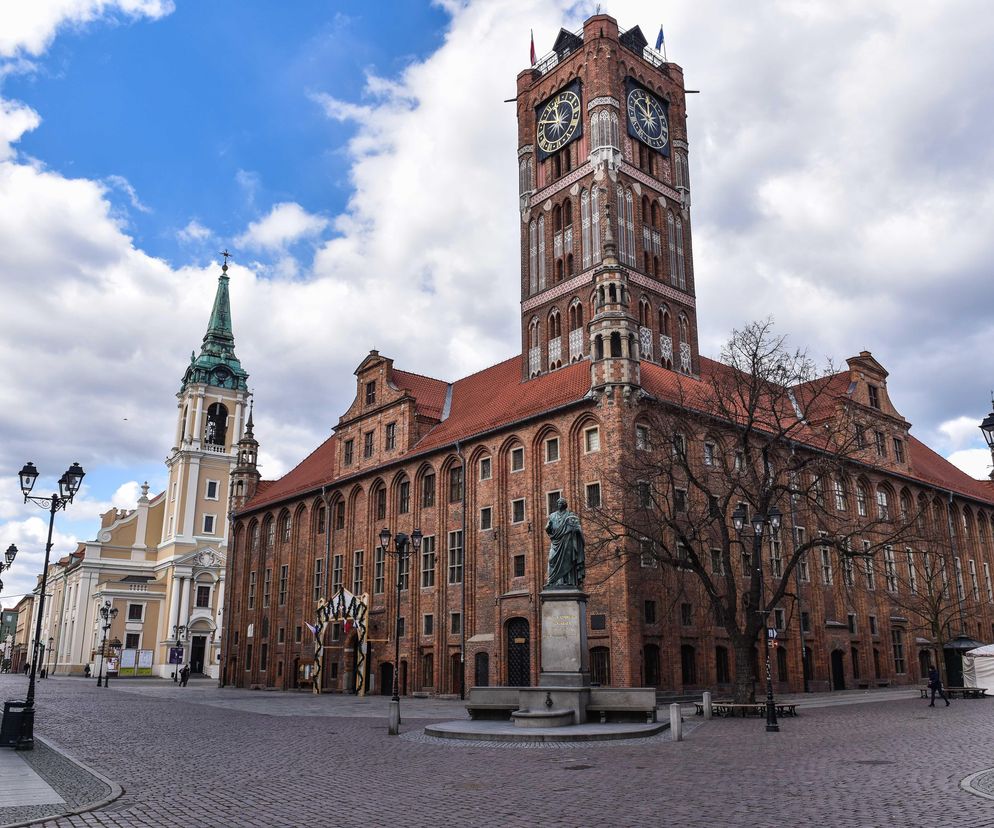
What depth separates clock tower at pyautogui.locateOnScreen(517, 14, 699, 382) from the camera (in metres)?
47.8

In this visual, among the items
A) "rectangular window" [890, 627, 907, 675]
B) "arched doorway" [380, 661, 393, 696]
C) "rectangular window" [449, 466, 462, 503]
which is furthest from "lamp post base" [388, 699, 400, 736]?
"rectangular window" [890, 627, 907, 675]

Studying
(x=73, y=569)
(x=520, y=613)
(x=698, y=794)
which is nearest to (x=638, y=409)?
(x=520, y=613)

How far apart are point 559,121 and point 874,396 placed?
87.1 feet

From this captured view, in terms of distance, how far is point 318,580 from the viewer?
178 feet

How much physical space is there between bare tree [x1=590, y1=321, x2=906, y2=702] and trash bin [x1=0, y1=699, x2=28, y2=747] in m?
18.5

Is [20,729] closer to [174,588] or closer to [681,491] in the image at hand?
[681,491]

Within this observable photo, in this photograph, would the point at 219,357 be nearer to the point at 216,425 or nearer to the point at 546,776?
the point at 216,425

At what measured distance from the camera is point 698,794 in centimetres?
1246

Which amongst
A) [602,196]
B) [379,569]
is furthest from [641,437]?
[379,569]

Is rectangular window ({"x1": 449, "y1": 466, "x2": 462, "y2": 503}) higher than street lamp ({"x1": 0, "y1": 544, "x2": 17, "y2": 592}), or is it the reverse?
rectangular window ({"x1": 449, "y1": 466, "x2": 462, "y2": 503})

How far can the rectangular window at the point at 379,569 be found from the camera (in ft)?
159

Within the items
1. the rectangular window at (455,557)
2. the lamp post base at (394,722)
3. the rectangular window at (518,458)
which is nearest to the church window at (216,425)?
the rectangular window at (455,557)

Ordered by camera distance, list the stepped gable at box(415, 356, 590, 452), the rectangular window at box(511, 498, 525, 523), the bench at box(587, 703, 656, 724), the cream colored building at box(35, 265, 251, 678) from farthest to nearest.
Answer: the cream colored building at box(35, 265, 251, 678) → the stepped gable at box(415, 356, 590, 452) → the rectangular window at box(511, 498, 525, 523) → the bench at box(587, 703, 656, 724)

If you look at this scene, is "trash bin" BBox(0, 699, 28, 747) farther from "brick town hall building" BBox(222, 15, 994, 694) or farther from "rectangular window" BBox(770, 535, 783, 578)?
"rectangular window" BBox(770, 535, 783, 578)
